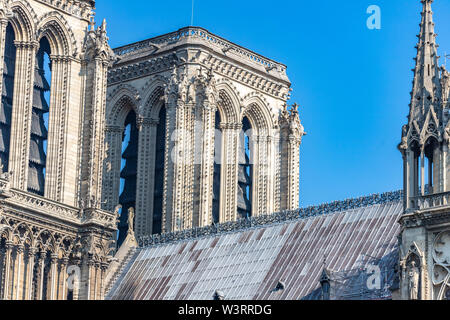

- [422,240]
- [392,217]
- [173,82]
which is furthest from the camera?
[173,82]

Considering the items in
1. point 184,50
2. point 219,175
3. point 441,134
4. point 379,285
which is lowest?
point 379,285

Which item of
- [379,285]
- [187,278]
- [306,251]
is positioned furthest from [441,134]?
[187,278]

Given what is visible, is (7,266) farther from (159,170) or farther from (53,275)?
(159,170)

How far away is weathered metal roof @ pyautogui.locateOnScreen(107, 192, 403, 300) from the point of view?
243 ft

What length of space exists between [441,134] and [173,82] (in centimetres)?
3806

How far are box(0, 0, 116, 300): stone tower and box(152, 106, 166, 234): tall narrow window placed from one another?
12.5 m

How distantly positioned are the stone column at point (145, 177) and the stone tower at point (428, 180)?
36.3 m

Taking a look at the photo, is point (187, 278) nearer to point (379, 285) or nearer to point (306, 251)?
point (306, 251)

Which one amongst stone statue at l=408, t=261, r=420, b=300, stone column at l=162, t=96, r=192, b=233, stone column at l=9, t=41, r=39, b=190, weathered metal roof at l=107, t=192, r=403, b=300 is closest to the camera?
Answer: stone statue at l=408, t=261, r=420, b=300

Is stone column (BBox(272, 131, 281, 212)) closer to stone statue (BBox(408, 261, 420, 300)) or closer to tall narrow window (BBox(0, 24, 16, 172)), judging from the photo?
tall narrow window (BBox(0, 24, 16, 172))

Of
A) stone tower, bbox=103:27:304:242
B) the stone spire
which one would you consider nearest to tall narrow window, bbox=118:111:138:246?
stone tower, bbox=103:27:304:242

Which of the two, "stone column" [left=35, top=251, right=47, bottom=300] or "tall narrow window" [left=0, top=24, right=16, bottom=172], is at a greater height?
"tall narrow window" [left=0, top=24, right=16, bottom=172]

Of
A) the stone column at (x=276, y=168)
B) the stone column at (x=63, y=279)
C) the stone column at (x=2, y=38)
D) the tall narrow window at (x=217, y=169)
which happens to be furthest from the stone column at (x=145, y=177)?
the stone column at (x=2, y=38)

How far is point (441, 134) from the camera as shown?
63.5 m
